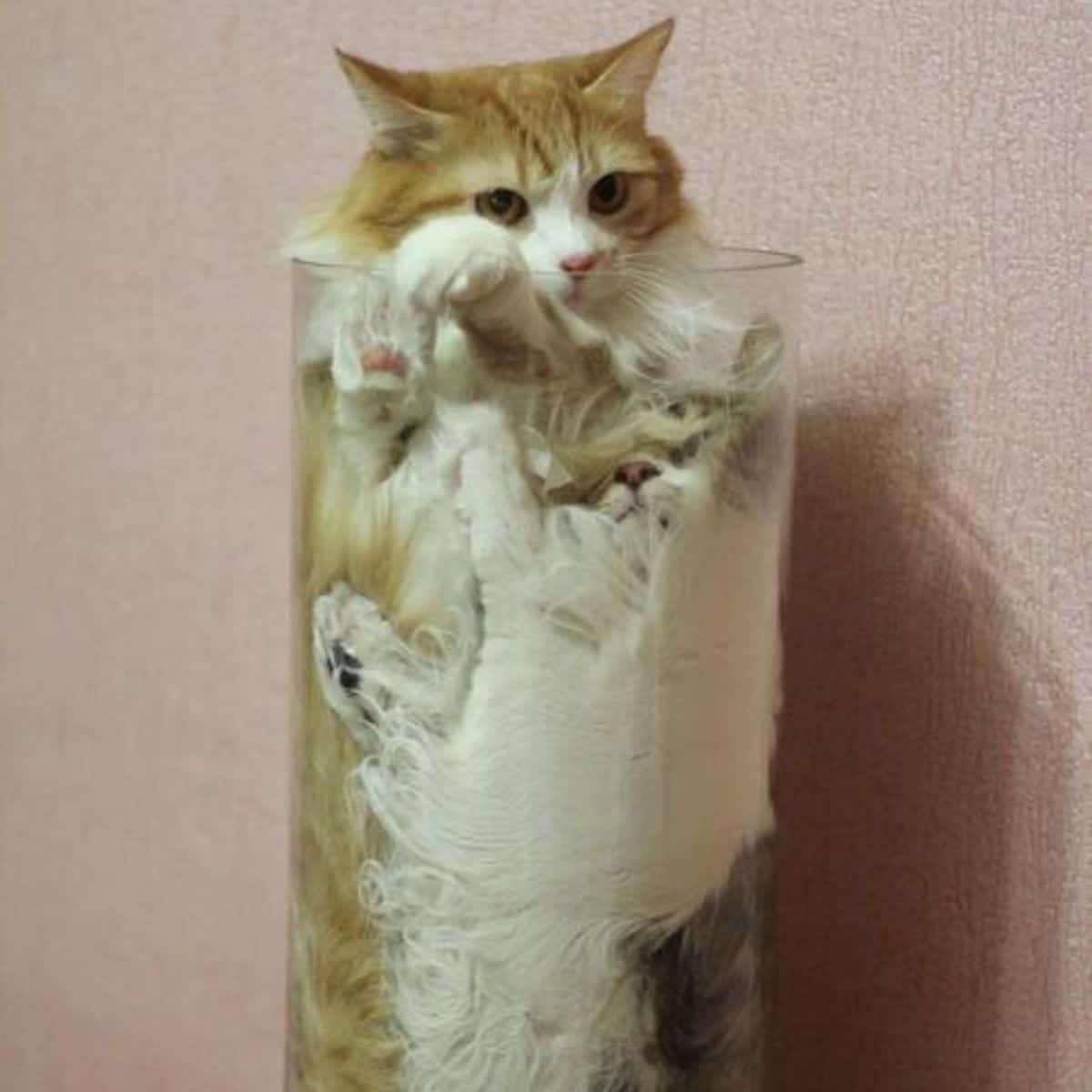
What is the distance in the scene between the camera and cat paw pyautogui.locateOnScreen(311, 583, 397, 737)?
0.47 meters

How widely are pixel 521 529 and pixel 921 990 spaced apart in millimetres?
260

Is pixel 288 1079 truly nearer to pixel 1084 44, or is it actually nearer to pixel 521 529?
pixel 521 529

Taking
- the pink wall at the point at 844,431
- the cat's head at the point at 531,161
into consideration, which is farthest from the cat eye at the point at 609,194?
the pink wall at the point at 844,431

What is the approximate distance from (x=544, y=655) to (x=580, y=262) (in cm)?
12

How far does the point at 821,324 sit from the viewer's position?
577 millimetres

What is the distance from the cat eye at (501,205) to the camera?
0.48m

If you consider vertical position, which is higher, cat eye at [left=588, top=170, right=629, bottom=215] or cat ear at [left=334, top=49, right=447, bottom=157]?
cat ear at [left=334, top=49, right=447, bottom=157]

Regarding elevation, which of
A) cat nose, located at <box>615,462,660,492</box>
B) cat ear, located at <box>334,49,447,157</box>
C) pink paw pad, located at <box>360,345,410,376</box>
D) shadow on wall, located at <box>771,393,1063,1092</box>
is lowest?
shadow on wall, located at <box>771,393,1063,1092</box>

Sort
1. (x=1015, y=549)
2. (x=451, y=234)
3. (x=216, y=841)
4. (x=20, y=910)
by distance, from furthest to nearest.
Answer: (x=20, y=910), (x=216, y=841), (x=1015, y=549), (x=451, y=234)

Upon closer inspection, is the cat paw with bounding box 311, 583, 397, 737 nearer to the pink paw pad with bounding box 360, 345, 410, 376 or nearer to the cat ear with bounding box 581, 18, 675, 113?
the pink paw pad with bounding box 360, 345, 410, 376

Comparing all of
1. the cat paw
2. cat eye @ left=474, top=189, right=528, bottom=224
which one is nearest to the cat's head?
cat eye @ left=474, top=189, right=528, bottom=224

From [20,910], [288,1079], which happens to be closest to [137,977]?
[20,910]

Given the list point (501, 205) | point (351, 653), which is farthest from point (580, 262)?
point (351, 653)

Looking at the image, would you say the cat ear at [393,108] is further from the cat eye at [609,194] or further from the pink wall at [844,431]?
the pink wall at [844,431]
